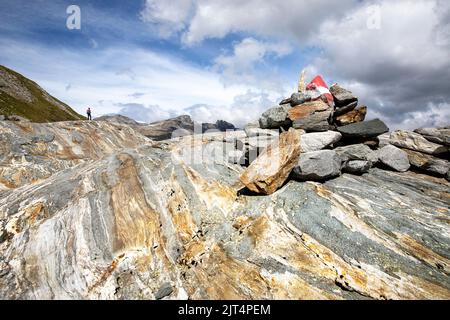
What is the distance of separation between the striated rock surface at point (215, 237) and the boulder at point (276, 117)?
23.5 ft

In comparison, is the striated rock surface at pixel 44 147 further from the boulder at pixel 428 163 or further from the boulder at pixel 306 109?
the boulder at pixel 428 163

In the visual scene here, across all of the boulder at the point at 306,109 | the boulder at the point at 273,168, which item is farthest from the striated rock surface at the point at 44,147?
the boulder at the point at 306,109

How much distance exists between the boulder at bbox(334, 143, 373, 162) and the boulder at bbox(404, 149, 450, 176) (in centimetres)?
388

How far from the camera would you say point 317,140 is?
20.2 m

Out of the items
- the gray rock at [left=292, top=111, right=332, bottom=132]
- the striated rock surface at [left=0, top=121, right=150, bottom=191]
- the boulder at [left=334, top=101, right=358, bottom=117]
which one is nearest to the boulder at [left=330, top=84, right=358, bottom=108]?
the boulder at [left=334, top=101, right=358, bottom=117]

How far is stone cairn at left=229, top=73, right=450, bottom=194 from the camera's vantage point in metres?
17.7

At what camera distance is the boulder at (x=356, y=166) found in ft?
64.3

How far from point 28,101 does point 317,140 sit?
18296 centimetres

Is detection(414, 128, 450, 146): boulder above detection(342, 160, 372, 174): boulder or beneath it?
above

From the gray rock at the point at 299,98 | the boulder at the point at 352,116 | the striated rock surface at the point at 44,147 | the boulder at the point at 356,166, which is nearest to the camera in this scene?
the boulder at the point at 356,166

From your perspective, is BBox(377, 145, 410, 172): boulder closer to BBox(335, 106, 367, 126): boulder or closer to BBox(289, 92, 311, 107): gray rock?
BBox(335, 106, 367, 126): boulder

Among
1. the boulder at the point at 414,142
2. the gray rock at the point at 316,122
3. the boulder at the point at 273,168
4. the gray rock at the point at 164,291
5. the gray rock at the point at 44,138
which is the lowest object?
the gray rock at the point at 164,291

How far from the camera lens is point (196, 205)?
56.4ft
